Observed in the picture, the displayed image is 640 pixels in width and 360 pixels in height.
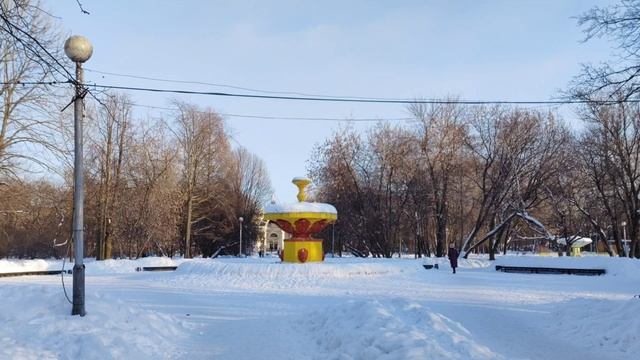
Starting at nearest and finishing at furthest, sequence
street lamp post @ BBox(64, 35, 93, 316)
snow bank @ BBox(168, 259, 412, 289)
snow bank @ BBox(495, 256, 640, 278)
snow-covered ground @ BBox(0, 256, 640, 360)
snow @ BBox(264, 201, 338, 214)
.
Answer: snow-covered ground @ BBox(0, 256, 640, 360)
street lamp post @ BBox(64, 35, 93, 316)
snow bank @ BBox(168, 259, 412, 289)
snow bank @ BBox(495, 256, 640, 278)
snow @ BBox(264, 201, 338, 214)

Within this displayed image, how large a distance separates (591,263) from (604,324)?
19241 millimetres

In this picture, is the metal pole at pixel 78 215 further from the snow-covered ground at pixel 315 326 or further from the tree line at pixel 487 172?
the tree line at pixel 487 172

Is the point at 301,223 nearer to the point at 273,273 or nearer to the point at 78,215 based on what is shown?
the point at 273,273

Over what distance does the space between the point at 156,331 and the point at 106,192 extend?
34.3 m

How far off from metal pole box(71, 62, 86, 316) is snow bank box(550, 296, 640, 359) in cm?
868

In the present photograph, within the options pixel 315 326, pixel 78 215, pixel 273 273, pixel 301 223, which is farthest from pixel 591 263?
pixel 78 215

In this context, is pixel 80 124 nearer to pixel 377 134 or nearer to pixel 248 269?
pixel 248 269

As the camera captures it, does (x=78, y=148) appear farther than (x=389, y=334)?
Yes

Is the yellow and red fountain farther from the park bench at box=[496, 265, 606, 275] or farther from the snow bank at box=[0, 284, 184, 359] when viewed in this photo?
the snow bank at box=[0, 284, 184, 359]

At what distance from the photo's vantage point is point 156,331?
980cm

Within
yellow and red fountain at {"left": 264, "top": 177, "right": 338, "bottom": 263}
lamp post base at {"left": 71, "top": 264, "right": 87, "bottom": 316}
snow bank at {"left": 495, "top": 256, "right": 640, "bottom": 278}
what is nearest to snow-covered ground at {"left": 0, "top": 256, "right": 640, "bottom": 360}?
lamp post base at {"left": 71, "top": 264, "right": 87, "bottom": 316}

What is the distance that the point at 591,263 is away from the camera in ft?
90.4

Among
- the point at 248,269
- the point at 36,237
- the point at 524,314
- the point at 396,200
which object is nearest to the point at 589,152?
the point at 396,200

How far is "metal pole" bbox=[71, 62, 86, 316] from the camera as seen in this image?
9516 mm
